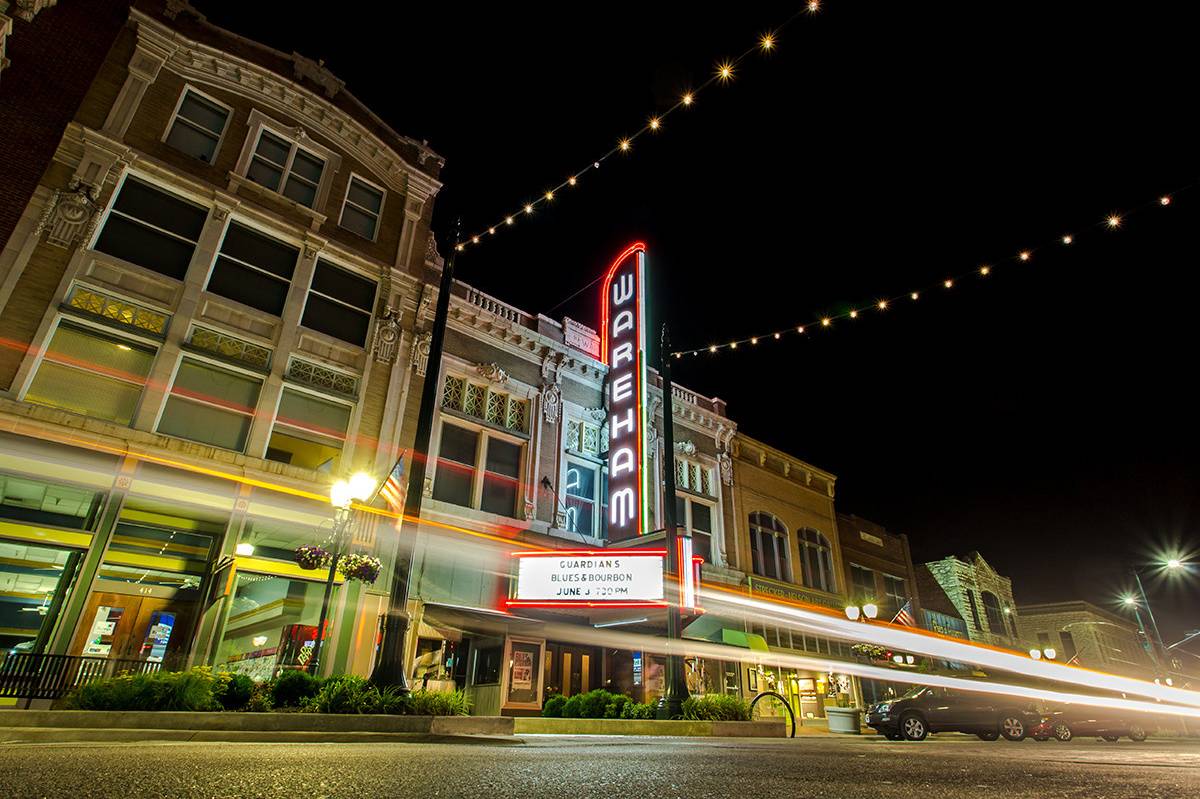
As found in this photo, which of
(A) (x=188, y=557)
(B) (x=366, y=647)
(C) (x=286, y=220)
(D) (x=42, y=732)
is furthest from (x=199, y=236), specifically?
(D) (x=42, y=732)

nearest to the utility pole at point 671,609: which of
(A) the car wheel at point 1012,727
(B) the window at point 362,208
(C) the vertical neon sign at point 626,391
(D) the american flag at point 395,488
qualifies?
(C) the vertical neon sign at point 626,391

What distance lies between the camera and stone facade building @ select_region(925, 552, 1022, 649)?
131 ft

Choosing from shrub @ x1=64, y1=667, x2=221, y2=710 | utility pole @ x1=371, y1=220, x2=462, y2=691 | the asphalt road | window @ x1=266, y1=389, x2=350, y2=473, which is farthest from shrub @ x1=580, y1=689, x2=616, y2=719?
window @ x1=266, y1=389, x2=350, y2=473

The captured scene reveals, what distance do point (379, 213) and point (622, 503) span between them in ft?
41.6

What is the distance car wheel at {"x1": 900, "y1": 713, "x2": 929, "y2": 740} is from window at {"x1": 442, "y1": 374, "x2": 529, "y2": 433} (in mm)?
14124

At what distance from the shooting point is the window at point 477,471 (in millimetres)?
18219

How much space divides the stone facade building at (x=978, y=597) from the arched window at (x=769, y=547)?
61.8 feet

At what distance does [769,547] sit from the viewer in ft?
90.8

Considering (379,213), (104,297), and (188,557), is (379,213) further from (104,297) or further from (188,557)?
(188,557)

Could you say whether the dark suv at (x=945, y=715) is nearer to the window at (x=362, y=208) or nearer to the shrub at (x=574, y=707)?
the shrub at (x=574, y=707)

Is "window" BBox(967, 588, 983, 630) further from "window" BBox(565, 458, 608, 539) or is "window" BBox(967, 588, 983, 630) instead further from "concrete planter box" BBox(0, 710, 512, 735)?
"concrete planter box" BBox(0, 710, 512, 735)

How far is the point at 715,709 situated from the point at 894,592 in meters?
24.5

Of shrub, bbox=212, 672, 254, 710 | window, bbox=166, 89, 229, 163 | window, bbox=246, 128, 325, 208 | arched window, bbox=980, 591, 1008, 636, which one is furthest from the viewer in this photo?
arched window, bbox=980, 591, 1008, 636

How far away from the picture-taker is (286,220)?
17.5 meters
